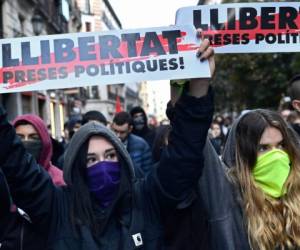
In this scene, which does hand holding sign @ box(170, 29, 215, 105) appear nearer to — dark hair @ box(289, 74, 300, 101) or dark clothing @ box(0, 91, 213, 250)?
dark clothing @ box(0, 91, 213, 250)

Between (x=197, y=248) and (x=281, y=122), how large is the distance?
27.9 inches

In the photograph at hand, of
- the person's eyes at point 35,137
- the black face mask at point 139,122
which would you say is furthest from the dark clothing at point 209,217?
the black face mask at point 139,122

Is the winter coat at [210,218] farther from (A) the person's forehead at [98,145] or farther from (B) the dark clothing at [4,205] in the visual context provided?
(B) the dark clothing at [4,205]

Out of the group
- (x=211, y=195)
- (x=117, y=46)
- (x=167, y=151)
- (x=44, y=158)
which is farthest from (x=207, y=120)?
(x=44, y=158)

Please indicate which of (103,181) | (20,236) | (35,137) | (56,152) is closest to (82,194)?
(103,181)

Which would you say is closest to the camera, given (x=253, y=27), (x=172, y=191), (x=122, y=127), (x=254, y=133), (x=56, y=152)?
(x=172, y=191)

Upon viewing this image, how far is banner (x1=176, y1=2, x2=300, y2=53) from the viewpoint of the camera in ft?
8.59

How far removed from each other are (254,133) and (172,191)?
1.73 ft

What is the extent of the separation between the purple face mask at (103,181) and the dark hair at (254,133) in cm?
61

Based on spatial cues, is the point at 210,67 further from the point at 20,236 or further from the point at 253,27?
the point at 20,236

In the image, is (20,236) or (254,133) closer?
(20,236)

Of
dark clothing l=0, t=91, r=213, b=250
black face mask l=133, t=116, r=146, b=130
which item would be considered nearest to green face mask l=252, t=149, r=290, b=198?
dark clothing l=0, t=91, r=213, b=250

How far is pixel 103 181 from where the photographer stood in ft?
7.70

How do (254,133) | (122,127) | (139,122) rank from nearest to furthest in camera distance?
1. (254,133)
2. (122,127)
3. (139,122)
